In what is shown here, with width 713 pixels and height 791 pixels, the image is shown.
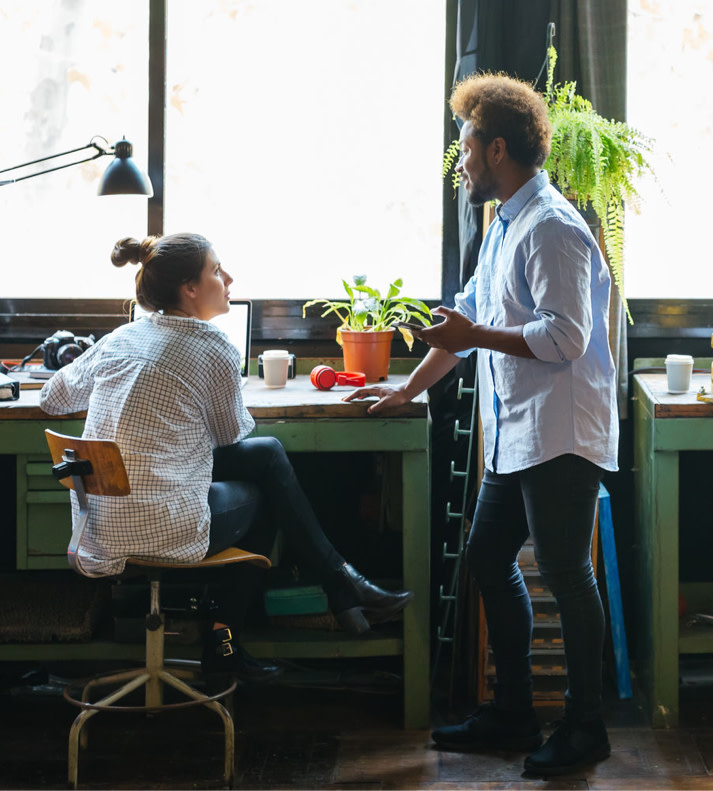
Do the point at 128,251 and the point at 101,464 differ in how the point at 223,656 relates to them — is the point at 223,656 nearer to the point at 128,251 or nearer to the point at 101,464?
the point at 101,464

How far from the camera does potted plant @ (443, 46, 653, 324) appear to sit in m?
2.54

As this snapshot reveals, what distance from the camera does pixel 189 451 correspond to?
7.39 ft

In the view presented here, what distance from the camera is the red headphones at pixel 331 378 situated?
276 cm

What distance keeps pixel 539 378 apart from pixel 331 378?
2.68 feet

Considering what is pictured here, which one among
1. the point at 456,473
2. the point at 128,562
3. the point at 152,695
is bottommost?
the point at 152,695

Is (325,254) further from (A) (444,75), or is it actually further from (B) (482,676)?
(B) (482,676)

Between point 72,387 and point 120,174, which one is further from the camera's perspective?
point 120,174

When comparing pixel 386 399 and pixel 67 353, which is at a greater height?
pixel 67 353

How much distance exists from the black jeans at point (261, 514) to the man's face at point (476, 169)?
83cm

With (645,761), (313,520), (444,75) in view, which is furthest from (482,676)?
(444,75)

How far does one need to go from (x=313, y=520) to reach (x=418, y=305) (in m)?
0.82

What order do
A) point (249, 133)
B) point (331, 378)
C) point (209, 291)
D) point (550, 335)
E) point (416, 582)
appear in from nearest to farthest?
point (550, 335) < point (209, 291) < point (416, 582) < point (331, 378) < point (249, 133)

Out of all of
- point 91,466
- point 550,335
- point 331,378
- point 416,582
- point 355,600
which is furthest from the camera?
point 331,378

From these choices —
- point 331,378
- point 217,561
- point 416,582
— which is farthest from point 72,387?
point 416,582
